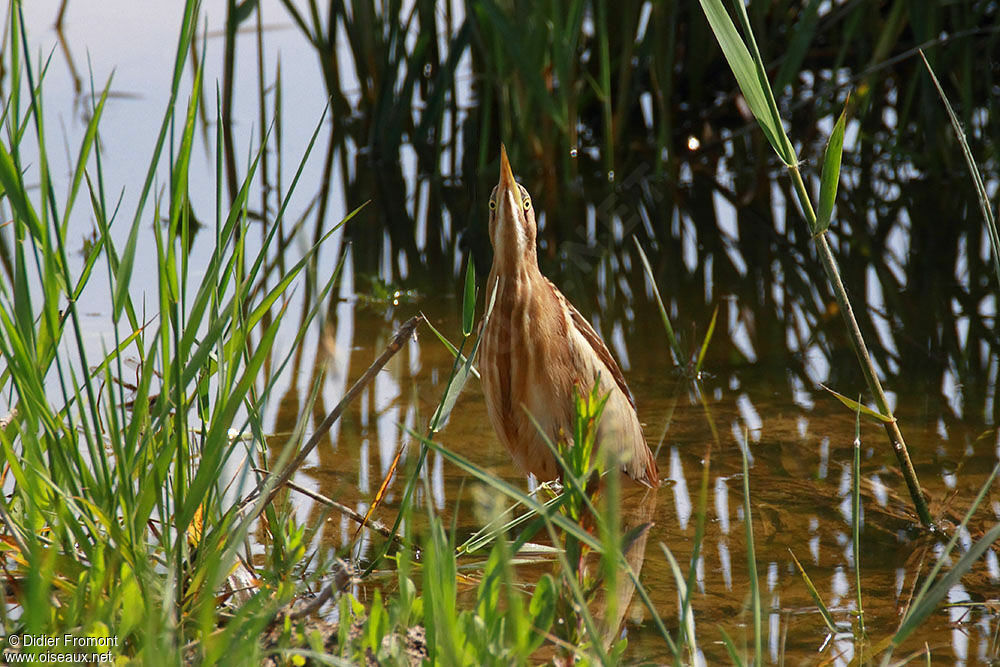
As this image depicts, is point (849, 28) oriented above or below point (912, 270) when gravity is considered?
above

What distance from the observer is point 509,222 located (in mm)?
2670

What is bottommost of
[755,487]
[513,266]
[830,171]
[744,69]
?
[755,487]

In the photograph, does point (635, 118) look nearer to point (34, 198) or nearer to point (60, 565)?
point (34, 198)

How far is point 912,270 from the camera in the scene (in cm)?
399

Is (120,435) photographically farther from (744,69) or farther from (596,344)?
(596,344)

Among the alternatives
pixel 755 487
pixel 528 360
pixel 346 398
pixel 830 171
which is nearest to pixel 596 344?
pixel 528 360

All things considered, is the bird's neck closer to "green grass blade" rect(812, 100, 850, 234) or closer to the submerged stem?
the submerged stem

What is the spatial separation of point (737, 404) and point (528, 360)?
0.68 m

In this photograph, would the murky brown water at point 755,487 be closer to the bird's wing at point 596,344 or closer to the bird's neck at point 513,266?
the bird's wing at point 596,344

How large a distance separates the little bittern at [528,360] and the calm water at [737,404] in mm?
152

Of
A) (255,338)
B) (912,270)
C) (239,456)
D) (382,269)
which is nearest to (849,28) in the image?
(912,270)

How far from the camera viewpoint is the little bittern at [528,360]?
8.54 ft

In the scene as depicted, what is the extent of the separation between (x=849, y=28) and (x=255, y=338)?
8.27ft

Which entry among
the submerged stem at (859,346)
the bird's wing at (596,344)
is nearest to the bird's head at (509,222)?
the bird's wing at (596,344)
